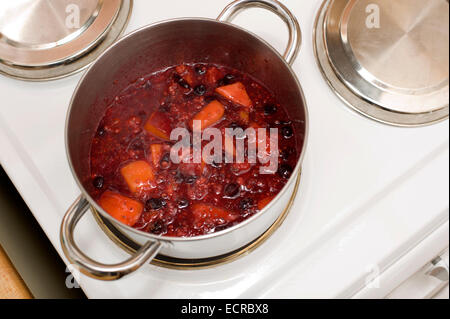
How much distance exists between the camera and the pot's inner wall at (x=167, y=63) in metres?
0.75

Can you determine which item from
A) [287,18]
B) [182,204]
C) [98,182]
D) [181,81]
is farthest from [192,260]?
[287,18]

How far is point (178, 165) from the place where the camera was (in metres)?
0.78

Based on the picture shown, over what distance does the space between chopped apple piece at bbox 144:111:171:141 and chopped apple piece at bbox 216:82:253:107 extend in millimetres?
109

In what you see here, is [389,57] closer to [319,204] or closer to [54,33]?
[319,204]

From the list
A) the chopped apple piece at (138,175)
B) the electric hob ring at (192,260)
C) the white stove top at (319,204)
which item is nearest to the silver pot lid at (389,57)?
the white stove top at (319,204)

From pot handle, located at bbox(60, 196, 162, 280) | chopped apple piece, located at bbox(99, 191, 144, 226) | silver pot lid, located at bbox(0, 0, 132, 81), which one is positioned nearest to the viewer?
pot handle, located at bbox(60, 196, 162, 280)

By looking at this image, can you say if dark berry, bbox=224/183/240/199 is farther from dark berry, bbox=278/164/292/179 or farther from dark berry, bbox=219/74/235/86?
dark berry, bbox=219/74/235/86

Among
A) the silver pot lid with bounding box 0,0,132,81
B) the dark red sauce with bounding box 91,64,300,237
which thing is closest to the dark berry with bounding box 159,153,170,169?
the dark red sauce with bounding box 91,64,300,237

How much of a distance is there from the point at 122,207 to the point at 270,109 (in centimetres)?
30

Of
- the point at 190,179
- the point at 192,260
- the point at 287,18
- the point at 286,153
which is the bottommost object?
the point at 192,260

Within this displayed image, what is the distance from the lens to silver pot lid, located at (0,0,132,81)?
843 millimetres

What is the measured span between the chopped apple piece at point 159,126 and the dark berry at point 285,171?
0.20 meters

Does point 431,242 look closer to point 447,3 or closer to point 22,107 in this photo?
point 447,3

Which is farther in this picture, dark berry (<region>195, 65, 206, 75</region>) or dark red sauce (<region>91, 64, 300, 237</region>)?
dark berry (<region>195, 65, 206, 75</region>)
